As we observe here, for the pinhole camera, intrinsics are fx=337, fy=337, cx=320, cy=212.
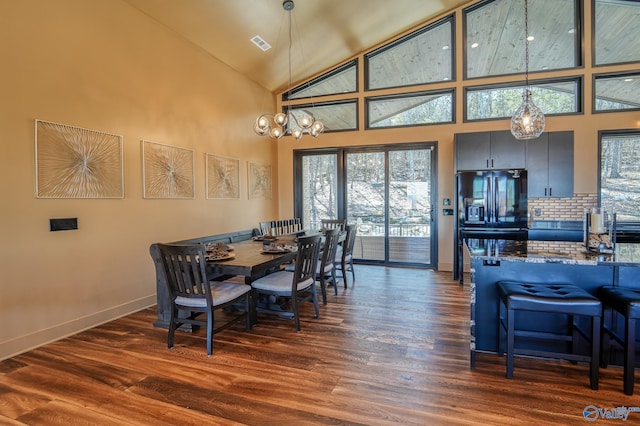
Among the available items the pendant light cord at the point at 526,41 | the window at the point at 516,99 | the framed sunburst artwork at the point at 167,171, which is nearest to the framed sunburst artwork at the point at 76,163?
the framed sunburst artwork at the point at 167,171

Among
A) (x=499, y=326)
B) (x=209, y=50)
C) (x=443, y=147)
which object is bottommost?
(x=499, y=326)

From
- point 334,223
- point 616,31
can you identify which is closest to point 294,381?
point 334,223

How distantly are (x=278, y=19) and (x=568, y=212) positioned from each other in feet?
17.1

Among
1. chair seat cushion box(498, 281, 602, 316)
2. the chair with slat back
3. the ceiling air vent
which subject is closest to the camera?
chair seat cushion box(498, 281, 602, 316)

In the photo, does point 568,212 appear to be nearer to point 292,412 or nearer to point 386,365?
point 386,365

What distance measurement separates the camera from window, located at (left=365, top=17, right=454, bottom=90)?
19.3 ft

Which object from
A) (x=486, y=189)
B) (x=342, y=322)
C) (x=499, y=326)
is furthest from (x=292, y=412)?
(x=486, y=189)

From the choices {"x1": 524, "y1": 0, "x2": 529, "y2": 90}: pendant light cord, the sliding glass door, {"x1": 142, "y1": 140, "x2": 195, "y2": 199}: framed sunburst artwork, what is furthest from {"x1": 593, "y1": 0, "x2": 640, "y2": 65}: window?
{"x1": 142, "y1": 140, "x2": 195, "y2": 199}: framed sunburst artwork

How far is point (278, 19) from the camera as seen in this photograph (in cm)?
468

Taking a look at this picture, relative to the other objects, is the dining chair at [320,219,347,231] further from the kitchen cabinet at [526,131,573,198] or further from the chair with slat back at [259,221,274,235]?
the kitchen cabinet at [526,131,573,198]

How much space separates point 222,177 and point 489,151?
13.6 feet

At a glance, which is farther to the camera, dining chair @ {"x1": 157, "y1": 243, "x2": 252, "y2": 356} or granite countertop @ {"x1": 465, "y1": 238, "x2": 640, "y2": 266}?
dining chair @ {"x1": 157, "y1": 243, "x2": 252, "y2": 356}

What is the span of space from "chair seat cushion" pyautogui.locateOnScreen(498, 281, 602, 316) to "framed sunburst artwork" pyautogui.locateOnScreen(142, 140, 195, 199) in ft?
12.6

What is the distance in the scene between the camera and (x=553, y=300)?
85.4 inches
